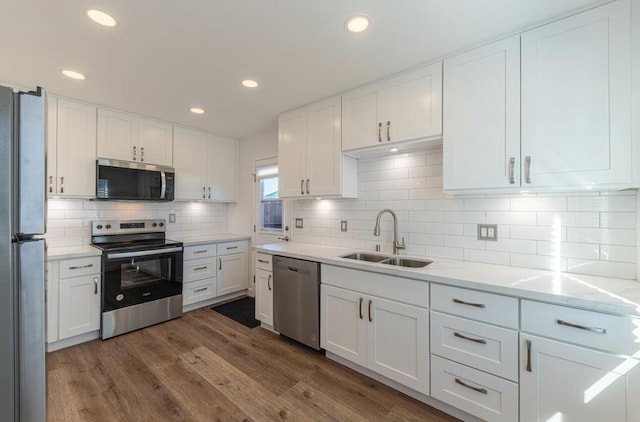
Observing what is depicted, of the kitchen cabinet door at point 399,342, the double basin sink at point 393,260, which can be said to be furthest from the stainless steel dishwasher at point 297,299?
the kitchen cabinet door at point 399,342

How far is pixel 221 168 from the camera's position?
4.05 m

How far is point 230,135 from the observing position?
13.4 feet

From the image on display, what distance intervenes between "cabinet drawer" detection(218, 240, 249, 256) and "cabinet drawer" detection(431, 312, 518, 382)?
2.88m

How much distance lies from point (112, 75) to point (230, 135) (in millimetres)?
1912

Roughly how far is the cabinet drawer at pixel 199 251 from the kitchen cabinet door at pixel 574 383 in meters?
3.34

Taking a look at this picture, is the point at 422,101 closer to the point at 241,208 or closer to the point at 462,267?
the point at 462,267

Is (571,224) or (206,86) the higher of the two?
(206,86)

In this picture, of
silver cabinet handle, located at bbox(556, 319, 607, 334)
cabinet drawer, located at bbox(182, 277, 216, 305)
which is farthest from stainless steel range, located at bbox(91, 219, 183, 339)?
silver cabinet handle, located at bbox(556, 319, 607, 334)

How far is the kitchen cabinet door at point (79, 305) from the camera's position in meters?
2.48

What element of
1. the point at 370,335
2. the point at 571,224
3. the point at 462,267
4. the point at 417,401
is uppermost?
the point at 571,224

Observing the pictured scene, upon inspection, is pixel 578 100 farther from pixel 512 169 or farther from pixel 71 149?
pixel 71 149

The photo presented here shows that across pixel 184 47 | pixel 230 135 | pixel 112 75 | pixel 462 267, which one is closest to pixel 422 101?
pixel 462 267

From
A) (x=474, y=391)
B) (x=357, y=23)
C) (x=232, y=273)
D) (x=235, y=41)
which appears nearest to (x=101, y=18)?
(x=235, y=41)

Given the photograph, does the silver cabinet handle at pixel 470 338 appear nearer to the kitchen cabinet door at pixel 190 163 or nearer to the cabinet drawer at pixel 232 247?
the cabinet drawer at pixel 232 247
